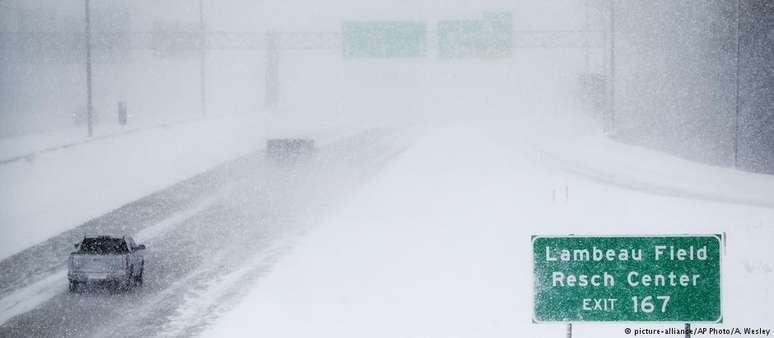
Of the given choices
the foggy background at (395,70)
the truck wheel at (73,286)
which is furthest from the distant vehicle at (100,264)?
the foggy background at (395,70)

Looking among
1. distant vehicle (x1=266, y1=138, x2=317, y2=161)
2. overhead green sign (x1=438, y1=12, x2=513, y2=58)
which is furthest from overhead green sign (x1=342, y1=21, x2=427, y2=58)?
distant vehicle (x1=266, y1=138, x2=317, y2=161)

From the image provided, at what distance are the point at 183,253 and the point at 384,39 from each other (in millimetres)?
50976

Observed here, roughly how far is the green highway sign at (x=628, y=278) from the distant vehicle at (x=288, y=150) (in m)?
39.0

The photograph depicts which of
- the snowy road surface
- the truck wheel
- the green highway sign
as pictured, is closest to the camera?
the green highway sign

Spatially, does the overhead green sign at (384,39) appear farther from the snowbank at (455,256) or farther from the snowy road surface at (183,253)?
the snowbank at (455,256)

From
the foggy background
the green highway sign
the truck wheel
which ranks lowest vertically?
the truck wheel

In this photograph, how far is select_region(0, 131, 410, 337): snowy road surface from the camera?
17.3 metres

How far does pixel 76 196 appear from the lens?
115 ft

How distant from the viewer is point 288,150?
4831 centimetres

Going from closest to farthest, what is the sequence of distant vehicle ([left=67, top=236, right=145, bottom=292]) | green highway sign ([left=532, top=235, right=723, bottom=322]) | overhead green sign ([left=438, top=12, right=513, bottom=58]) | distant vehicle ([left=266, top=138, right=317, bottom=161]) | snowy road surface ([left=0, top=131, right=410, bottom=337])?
green highway sign ([left=532, top=235, right=723, bottom=322])
snowy road surface ([left=0, top=131, right=410, bottom=337])
distant vehicle ([left=67, top=236, right=145, bottom=292])
distant vehicle ([left=266, top=138, right=317, bottom=161])
overhead green sign ([left=438, top=12, right=513, bottom=58])

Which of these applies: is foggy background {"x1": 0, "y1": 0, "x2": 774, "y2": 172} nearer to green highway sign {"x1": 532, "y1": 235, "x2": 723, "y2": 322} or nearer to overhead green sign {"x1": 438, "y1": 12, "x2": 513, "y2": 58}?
Answer: overhead green sign {"x1": 438, "y1": 12, "x2": 513, "y2": 58}

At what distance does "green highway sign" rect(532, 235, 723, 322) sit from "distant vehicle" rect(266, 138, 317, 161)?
39.0 metres

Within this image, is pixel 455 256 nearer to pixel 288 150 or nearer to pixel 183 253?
pixel 183 253

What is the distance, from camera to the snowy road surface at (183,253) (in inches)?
680
